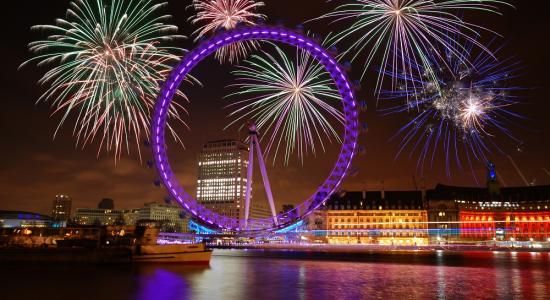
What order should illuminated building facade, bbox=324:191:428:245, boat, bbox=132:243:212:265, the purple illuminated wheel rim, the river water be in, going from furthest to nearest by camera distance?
illuminated building facade, bbox=324:191:428:245, boat, bbox=132:243:212:265, the purple illuminated wheel rim, the river water

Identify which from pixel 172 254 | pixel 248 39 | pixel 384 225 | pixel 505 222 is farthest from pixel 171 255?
pixel 505 222

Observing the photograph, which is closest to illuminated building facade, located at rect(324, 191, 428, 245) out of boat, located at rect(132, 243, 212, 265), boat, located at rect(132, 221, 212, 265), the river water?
boat, located at rect(132, 221, 212, 265)

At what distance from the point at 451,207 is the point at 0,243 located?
535 ft

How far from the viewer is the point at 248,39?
64125mm

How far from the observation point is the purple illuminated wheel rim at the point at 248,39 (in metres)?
67.3

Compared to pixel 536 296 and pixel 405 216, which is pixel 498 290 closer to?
pixel 536 296

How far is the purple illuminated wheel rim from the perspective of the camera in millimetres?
67312

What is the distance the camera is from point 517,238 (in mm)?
191000

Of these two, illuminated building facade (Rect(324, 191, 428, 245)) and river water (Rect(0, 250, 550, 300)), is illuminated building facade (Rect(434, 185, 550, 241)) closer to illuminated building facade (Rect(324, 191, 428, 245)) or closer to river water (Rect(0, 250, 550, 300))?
illuminated building facade (Rect(324, 191, 428, 245))

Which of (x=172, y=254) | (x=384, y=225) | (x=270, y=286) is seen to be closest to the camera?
(x=270, y=286)

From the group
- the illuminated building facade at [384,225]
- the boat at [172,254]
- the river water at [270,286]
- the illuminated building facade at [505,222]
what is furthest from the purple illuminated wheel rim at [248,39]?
the illuminated building facade at [505,222]

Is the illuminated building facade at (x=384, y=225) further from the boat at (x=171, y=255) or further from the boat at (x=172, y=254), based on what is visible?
the boat at (x=171, y=255)

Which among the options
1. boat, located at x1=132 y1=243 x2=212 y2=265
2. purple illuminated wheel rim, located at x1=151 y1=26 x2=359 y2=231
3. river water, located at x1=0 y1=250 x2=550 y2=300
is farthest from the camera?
boat, located at x1=132 y1=243 x2=212 y2=265

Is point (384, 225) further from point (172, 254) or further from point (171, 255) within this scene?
point (171, 255)
